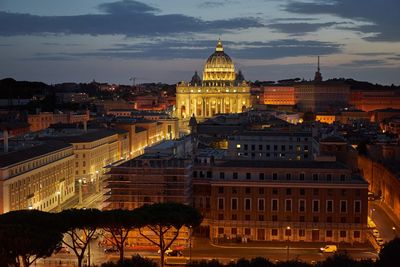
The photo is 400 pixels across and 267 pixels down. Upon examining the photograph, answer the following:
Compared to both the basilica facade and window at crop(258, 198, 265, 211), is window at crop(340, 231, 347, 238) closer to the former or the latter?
window at crop(258, 198, 265, 211)

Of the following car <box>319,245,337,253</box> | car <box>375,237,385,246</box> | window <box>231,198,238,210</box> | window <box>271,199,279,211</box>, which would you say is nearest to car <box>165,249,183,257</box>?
window <box>231,198,238,210</box>

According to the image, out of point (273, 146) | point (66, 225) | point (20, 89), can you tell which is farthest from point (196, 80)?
point (66, 225)

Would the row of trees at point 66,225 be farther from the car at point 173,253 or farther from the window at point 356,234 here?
the window at point 356,234

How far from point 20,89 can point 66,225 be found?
405 feet

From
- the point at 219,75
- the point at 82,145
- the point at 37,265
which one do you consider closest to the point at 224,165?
the point at 37,265

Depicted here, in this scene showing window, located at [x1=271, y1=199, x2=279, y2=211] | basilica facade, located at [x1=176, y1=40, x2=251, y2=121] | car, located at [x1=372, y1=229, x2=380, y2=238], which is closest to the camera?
window, located at [x1=271, y1=199, x2=279, y2=211]

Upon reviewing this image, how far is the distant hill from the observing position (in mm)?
141000

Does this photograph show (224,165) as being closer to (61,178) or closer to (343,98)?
(61,178)

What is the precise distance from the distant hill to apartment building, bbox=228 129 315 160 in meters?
88.1

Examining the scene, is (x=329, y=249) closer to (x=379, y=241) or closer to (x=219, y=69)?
(x=379, y=241)

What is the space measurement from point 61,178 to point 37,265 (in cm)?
1948

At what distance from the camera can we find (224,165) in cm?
3959

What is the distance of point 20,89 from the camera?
148500mm

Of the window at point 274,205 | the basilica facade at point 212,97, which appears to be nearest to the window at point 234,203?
the window at point 274,205
